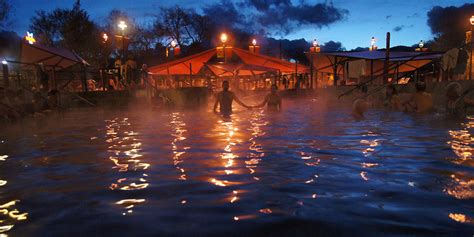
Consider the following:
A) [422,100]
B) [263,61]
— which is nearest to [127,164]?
[422,100]

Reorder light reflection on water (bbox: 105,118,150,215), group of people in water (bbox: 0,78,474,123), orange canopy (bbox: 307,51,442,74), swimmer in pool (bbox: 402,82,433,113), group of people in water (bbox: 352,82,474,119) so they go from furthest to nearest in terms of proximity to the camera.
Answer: orange canopy (bbox: 307,51,442,74), swimmer in pool (bbox: 402,82,433,113), group of people in water (bbox: 0,78,474,123), group of people in water (bbox: 352,82,474,119), light reflection on water (bbox: 105,118,150,215)

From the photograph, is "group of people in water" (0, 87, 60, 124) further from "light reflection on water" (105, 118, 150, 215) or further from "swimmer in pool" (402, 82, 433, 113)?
"swimmer in pool" (402, 82, 433, 113)

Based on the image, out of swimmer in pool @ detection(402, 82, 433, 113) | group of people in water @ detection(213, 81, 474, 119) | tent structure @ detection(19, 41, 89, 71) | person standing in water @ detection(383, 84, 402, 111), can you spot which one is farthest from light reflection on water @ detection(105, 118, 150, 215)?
tent structure @ detection(19, 41, 89, 71)

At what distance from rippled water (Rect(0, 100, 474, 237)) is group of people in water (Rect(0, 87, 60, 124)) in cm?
517

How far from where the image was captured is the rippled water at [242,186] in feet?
8.60

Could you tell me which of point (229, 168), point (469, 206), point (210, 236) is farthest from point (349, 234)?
point (229, 168)

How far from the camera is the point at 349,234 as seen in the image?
2438 millimetres

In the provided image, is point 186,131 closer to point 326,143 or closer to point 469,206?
point 326,143

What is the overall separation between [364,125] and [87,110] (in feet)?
40.2

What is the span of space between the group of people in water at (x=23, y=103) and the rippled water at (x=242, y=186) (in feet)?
17.0

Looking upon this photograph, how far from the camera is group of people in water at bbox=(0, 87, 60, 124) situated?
36.8ft

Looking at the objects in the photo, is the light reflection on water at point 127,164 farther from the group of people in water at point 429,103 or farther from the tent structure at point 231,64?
the tent structure at point 231,64

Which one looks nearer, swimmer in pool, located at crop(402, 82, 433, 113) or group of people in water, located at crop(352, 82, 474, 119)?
group of people in water, located at crop(352, 82, 474, 119)

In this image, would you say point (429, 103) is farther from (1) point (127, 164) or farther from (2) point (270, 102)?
(1) point (127, 164)
